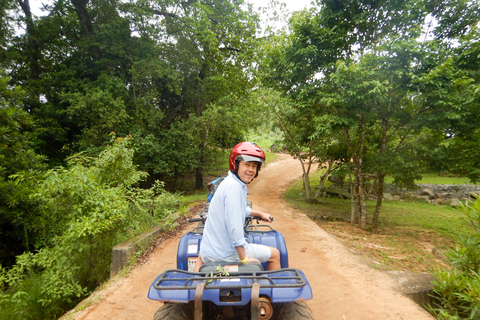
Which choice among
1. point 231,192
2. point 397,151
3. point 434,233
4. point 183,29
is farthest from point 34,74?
point 434,233

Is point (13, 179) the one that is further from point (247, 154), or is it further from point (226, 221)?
point (247, 154)

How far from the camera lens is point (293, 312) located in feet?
6.33

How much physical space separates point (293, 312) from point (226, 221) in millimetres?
845

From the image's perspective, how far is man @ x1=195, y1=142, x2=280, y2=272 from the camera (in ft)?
6.98

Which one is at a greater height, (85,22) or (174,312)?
(85,22)

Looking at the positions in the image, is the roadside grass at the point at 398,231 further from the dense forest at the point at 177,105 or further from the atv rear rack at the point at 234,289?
the atv rear rack at the point at 234,289

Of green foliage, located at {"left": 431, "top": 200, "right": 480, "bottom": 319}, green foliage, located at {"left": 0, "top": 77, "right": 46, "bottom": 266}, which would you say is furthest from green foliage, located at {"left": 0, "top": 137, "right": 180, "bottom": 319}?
green foliage, located at {"left": 431, "top": 200, "right": 480, "bottom": 319}

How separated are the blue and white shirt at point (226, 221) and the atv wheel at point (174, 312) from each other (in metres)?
0.44

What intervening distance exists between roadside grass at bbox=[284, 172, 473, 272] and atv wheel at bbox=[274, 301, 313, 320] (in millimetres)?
3023

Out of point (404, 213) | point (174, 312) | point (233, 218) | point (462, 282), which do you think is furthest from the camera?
point (404, 213)

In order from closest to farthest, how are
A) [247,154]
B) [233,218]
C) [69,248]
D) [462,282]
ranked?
[233,218]
[247,154]
[462,282]
[69,248]

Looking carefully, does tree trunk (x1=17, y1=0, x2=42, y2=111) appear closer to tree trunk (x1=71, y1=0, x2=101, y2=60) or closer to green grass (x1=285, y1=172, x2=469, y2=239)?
tree trunk (x1=71, y1=0, x2=101, y2=60)

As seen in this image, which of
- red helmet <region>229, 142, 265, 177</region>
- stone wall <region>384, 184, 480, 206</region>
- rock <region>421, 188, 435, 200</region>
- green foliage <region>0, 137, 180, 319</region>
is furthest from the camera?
rock <region>421, 188, 435, 200</region>

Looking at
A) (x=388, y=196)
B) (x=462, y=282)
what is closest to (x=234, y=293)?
(x=462, y=282)
